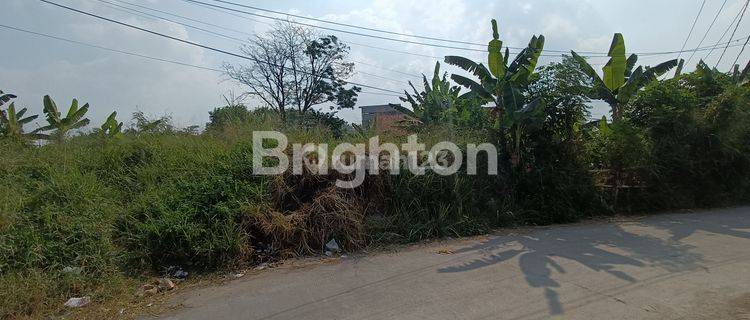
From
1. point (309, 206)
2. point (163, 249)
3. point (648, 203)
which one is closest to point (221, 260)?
point (163, 249)

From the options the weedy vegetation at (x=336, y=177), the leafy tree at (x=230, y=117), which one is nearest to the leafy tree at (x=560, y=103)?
the weedy vegetation at (x=336, y=177)

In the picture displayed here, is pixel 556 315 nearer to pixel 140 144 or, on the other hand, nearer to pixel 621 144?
pixel 621 144

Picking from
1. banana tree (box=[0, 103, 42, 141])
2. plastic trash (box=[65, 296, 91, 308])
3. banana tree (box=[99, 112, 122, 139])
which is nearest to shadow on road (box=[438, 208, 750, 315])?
plastic trash (box=[65, 296, 91, 308])

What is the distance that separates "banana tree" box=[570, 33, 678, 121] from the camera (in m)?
9.42

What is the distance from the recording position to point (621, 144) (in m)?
8.51

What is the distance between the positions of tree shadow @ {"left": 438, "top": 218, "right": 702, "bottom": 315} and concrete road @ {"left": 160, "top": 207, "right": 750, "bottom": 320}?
13mm

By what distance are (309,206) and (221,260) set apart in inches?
55.9

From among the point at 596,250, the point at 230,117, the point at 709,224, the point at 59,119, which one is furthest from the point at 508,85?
the point at 59,119

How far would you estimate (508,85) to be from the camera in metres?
7.89

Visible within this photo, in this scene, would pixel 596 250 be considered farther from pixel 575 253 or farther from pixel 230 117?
pixel 230 117

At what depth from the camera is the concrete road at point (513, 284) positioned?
3836 millimetres

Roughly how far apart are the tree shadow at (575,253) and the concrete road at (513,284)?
0.01 metres

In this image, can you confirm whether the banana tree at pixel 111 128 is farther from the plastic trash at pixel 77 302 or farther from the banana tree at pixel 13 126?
the plastic trash at pixel 77 302

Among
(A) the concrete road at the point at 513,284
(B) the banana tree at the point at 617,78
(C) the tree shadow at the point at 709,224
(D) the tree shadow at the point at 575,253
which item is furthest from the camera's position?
(B) the banana tree at the point at 617,78
